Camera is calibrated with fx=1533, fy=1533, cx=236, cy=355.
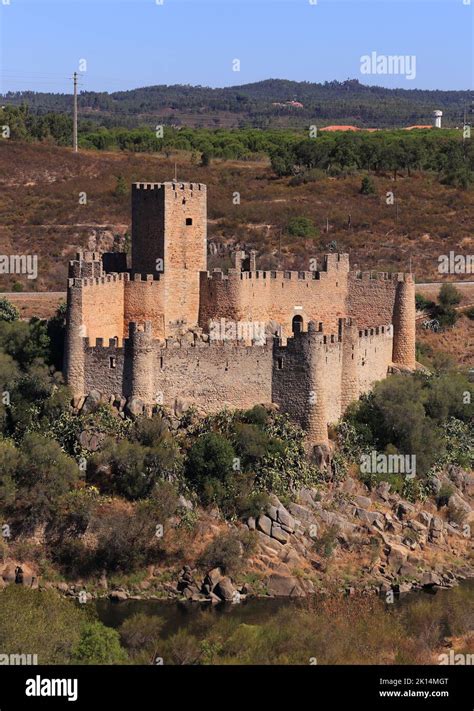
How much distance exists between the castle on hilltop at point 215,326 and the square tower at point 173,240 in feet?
0.09

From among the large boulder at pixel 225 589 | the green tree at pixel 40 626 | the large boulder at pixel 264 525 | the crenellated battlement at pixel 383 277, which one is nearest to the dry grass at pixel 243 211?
the crenellated battlement at pixel 383 277

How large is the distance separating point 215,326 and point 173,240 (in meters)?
2.72

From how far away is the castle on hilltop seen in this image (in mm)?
40656

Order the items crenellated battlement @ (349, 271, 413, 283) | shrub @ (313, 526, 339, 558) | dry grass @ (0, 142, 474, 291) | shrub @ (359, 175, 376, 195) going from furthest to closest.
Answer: shrub @ (359, 175, 376, 195) → dry grass @ (0, 142, 474, 291) → crenellated battlement @ (349, 271, 413, 283) → shrub @ (313, 526, 339, 558)

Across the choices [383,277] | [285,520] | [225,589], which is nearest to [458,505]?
[285,520]

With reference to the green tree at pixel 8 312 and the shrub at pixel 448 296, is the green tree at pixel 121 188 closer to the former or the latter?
the shrub at pixel 448 296

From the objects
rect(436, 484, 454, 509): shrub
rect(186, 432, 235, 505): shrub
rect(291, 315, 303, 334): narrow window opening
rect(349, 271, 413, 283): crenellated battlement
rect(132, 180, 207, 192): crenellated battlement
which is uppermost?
rect(132, 180, 207, 192): crenellated battlement

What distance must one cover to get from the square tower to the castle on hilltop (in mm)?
29

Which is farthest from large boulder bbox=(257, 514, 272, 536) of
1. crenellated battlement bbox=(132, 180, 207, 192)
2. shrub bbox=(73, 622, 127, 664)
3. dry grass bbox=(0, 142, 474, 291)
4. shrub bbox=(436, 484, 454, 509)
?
dry grass bbox=(0, 142, 474, 291)

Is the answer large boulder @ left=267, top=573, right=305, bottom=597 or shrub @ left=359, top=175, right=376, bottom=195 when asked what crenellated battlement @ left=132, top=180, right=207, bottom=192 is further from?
shrub @ left=359, top=175, right=376, bottom=195

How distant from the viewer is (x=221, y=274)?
4391cm

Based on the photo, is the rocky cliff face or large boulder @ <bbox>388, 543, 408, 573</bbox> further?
large boulder @ <bbox>388, 543, 408, 573</bbox>

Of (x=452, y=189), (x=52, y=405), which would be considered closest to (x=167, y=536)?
(x=52, y=405)

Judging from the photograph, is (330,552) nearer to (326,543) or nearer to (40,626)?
(326,543)
